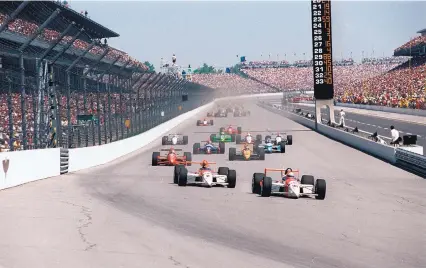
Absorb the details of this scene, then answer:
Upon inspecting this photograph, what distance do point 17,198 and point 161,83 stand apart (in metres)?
31.3

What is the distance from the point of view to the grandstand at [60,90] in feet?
69.1

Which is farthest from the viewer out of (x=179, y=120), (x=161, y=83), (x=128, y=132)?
(x=179, y=120)

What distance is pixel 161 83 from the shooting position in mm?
48438

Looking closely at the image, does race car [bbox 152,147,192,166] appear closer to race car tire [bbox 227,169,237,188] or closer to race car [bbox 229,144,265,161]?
race car [bbox 229,144,265,161]

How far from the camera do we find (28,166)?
21.3 meters

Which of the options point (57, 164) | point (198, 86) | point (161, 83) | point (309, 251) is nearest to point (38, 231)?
point (309, 251)

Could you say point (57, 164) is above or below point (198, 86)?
below

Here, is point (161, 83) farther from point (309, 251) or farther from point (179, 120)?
point (309, 251)

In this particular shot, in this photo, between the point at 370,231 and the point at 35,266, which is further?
the point at 370,231

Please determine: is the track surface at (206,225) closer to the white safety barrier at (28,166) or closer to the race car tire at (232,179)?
the white safety barrier at (28,166)

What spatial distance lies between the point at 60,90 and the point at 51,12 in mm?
3375

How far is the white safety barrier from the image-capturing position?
1970 cm

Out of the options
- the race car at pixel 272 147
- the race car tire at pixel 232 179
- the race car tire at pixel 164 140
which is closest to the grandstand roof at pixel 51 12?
the race car tire at pixel 232 179

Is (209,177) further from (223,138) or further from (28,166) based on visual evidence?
(223,138)
